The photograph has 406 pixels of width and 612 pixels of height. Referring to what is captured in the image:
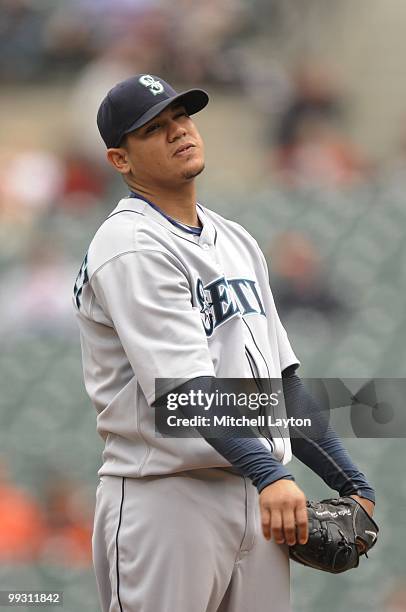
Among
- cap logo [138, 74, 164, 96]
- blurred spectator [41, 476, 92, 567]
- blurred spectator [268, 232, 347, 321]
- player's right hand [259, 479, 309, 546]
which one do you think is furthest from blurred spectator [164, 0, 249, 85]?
player's right hand [259, 479, 309, 546]

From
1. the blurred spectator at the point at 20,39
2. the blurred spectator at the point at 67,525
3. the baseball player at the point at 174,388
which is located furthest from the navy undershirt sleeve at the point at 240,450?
the blurred spectator at the point at 20,39

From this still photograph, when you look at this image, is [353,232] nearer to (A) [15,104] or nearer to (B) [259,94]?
(B) [259,94]

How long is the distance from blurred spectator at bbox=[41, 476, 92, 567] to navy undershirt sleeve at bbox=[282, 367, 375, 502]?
1961 mm

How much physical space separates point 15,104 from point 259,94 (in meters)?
1.28

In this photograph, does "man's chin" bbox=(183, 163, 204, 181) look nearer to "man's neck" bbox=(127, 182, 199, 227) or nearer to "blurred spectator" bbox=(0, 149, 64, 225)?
"man's neck" bbox=(127, 182, 199, 227)

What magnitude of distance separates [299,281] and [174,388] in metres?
2.82

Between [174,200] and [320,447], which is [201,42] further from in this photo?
[320,447]

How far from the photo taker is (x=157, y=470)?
1.37 metres

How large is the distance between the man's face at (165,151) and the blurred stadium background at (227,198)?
2.17 m

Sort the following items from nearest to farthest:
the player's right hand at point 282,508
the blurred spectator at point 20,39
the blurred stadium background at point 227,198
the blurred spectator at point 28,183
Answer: the player's right hand at point 282,508 < the blurred stadium background at point 227,198 < the blurred spectator at point 28,183 < the blurred spectator at point 20,39

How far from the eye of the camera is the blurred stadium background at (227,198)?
353cm

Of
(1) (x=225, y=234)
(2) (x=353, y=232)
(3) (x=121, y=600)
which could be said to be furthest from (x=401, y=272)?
(3) (x=121, y=600)

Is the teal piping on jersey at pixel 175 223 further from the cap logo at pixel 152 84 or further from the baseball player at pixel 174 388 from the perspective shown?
the cap logo at pixel 152 84

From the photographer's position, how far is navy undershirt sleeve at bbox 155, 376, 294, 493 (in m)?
1.28
